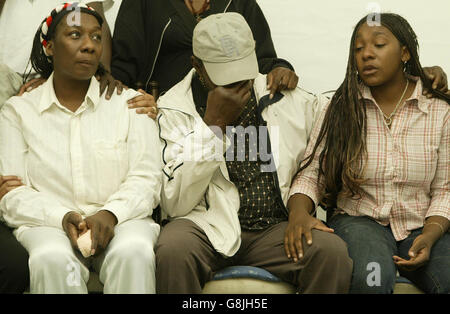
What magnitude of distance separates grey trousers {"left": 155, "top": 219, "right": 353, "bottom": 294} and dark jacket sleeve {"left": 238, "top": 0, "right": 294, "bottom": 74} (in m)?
0.97

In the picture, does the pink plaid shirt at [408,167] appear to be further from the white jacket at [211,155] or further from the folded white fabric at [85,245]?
the folded white fabric at [85,245]

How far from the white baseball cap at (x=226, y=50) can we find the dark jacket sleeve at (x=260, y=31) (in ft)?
1.26

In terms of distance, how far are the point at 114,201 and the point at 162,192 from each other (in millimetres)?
227

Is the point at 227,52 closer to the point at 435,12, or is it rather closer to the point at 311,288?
the point at 311,288

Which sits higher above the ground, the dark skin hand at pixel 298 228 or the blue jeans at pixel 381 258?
the dark skin hand at pixel 298 228

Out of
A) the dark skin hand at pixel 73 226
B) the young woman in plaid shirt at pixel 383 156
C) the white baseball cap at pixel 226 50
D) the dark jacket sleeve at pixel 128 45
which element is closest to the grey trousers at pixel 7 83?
the dark jacket sleeve at pixel 128 45

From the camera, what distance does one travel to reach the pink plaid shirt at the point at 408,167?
108 inches

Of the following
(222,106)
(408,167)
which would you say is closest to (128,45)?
(222,106)

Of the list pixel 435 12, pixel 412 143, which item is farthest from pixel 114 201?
pixel 435 12

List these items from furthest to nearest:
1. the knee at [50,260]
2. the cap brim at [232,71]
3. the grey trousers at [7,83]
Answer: the grey trousers at [7,83] → the cap brim at [232,71] → the knee at [50,260]

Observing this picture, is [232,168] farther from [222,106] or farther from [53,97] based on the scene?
[53,97]

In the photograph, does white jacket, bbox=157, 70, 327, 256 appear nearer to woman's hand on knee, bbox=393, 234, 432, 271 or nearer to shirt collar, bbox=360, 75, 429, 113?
shirt collar, bbox=360, 75, 429, 113

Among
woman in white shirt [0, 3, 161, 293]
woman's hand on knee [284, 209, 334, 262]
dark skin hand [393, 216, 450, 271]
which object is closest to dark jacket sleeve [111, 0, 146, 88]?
woman in white shirt [0, 3, 161, 293]

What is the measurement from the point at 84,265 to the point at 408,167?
1308mm
